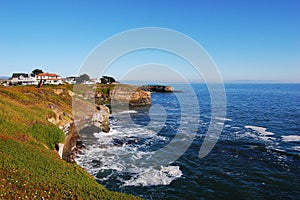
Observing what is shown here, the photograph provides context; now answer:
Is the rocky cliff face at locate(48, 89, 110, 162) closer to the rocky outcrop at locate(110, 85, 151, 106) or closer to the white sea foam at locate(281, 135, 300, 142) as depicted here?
the white sea foam at locate(281, 135, 300, 142)

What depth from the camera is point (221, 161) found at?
100 feet

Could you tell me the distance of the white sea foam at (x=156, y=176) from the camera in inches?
949

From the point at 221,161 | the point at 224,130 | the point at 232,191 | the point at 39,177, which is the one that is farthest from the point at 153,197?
the point at 224,130

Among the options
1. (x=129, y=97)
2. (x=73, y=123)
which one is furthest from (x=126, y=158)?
(x=129, y=97)

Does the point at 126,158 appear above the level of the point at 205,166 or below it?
above

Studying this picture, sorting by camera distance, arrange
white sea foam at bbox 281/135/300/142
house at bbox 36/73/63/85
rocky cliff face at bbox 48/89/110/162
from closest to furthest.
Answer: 1. rocky cliff face at bbox 48/89/110/162
2. white sea foam at bbox 281/135/300/142
3. house at bbox 36/73/63/85

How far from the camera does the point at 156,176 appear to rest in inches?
1014

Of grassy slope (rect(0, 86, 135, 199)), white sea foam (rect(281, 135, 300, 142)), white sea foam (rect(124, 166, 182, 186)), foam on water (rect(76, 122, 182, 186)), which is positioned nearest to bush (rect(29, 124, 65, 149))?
grassy slope (rect(0, 86, 135, 199))

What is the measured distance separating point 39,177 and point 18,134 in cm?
934

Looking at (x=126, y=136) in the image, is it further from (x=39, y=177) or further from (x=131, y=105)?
(x=131, y=105)

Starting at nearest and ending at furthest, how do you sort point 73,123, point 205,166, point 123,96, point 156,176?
1. point 156,176
2. point 205,166
3. point 73,123
4. point 123,96

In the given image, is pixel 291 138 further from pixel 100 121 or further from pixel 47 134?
pixel 47 134

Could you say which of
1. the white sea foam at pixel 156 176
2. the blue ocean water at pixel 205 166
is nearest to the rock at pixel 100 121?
the blue ocean water at pixel 205 166

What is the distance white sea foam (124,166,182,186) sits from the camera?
24109 millimetres
